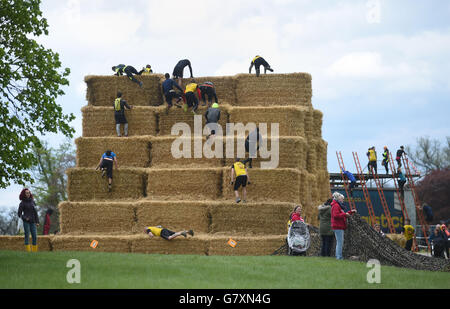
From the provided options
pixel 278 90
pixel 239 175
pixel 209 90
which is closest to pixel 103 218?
pixel 239 175

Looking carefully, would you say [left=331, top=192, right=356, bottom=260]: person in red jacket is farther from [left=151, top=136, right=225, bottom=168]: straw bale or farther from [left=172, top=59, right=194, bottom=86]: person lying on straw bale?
[left=172, top=59, right=194, bottom=86]: person lying on straw bale

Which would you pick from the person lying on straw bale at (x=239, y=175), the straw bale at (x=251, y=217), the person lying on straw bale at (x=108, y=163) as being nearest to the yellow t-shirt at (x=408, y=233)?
the straw bale at (x=251, y=217)

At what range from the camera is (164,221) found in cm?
2158

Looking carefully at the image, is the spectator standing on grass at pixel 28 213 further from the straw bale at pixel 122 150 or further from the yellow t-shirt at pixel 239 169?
the yellow t-shirt at pixel 239 169

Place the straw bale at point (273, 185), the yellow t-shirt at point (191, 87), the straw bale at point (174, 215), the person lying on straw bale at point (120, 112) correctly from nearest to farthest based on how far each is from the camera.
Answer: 1. the straw bale at point (174, 215)
2. the straw bale at point (273, 185)
3. the person lying on straw bale at point (120, 112)
4. the yellow t-shirt at point (191, 87)

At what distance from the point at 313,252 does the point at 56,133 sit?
29.6 feet

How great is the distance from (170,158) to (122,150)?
1883mm

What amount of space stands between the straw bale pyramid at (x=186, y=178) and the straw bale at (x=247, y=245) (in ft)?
0.10

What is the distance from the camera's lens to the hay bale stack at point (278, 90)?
25.2 metres

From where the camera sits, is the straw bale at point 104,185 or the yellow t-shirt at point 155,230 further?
the straw bale at point 104,185

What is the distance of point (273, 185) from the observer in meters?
21.9

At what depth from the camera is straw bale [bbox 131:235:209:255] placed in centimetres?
2025

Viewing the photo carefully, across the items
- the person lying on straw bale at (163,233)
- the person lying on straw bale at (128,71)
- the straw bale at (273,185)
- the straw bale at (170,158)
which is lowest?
the person lying on straw bale at (163,233)
